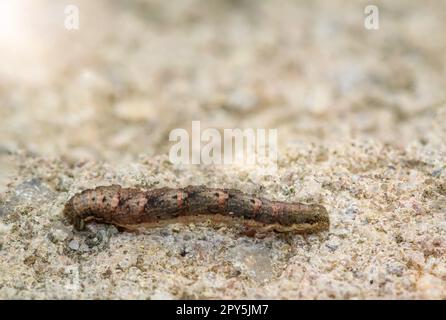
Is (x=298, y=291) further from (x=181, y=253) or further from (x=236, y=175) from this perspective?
(x=236, y=175)

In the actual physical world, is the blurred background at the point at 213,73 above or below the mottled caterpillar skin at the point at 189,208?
above

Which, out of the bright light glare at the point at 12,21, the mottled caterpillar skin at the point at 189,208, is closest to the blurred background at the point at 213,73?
the bright light glare at the point at 12,21

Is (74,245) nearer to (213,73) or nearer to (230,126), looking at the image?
(230,126)

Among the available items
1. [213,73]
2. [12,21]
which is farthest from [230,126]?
[12,21]

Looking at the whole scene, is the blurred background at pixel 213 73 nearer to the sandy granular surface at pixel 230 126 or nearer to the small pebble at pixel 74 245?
the sandy granular surface at pixel 230 126

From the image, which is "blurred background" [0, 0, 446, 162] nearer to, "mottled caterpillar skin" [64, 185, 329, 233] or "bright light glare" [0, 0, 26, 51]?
"bright light glare" [0, 0, 26, 51]
